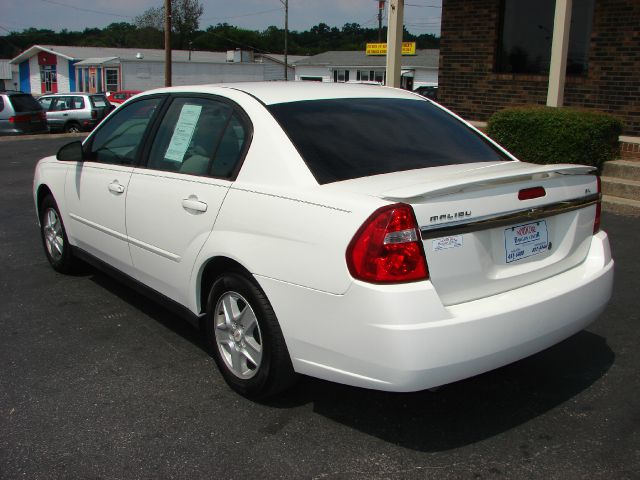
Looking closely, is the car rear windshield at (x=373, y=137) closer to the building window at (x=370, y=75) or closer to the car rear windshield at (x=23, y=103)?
the car rear windshield at (x=23, y=103)

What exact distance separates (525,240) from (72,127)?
2468cm

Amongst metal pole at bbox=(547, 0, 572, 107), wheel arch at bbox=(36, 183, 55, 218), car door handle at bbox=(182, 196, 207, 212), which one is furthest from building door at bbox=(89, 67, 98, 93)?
car door handle at bbox=(182, 196, 207, 212)

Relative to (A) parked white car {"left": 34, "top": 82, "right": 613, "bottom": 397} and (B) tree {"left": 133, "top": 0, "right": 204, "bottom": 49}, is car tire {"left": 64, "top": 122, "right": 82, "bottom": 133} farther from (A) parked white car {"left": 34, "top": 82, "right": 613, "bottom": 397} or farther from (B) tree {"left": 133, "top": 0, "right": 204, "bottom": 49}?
(B) tree {"left": 133, "top": 0, "right": 204, "bottom": 49}

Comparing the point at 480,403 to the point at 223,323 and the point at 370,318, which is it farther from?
the point at 223,323

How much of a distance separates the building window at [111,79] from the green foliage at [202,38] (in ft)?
178

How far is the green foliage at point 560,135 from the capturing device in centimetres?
865

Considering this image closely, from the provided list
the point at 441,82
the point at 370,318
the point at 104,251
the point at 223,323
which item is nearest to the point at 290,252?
the point at 370,318

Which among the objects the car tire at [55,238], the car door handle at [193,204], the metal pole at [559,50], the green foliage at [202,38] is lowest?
the car tire at [55,238]

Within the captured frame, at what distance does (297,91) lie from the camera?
3.98 metres

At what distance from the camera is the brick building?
35.0ft

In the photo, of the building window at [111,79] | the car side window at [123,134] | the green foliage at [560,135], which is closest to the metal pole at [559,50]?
the green foliage at [560,135]

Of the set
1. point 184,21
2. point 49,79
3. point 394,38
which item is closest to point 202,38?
point 184,21

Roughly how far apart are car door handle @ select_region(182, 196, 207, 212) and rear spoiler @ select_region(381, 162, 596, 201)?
117 centimetres

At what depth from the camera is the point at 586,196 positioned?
3559 millimetres
